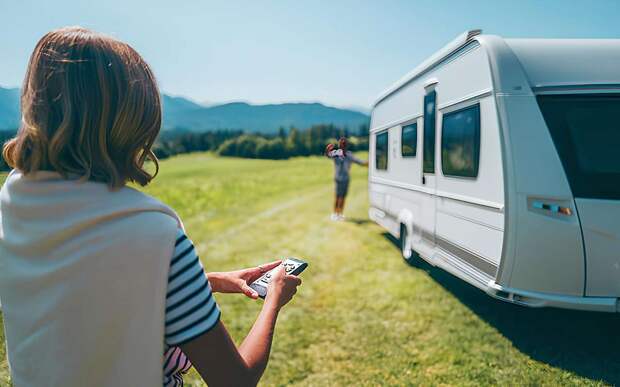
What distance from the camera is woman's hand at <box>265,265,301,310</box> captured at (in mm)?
1511

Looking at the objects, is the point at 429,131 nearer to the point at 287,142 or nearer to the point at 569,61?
the point at 569,61

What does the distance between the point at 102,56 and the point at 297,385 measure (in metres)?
3.20

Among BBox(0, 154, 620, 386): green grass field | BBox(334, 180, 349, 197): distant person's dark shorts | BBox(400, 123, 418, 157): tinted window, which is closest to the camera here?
BBox(0, 154, 620, 386): green grass field

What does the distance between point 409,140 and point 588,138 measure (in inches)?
111

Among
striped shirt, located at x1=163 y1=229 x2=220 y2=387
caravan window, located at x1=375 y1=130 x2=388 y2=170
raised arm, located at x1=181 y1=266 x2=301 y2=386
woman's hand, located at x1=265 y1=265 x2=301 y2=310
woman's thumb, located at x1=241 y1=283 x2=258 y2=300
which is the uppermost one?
caravan window, located at x1=375 y1=130 x2=388 y2=170

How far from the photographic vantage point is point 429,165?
578 cm

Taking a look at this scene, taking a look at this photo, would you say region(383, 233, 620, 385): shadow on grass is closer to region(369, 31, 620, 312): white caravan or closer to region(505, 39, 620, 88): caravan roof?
region(369, 31, 620, 312): white caravan

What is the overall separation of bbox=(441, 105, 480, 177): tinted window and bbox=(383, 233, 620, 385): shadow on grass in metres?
1.66

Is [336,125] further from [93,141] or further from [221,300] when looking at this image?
[221,300]

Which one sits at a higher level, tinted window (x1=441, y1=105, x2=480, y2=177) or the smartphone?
tinted window (x1=441, y1=105, x2=480, y2=177)

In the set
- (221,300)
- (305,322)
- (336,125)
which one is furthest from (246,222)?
(336,125)

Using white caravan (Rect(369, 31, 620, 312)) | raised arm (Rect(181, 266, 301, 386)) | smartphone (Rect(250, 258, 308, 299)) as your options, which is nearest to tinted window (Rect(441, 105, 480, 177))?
white caravan (Rect(369, 31, 620, 312))

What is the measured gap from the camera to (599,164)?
3.72 m

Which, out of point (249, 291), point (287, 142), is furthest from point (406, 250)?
point (249, 291)
